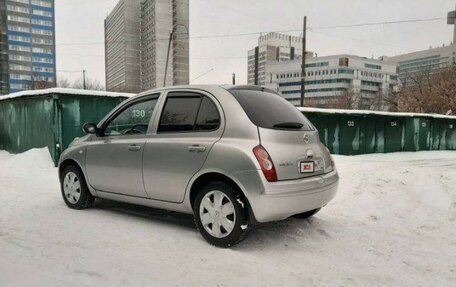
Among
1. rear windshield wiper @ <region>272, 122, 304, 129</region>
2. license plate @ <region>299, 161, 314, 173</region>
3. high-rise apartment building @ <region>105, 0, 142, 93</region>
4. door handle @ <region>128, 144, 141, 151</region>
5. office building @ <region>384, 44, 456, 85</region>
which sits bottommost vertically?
license plate @ <region>299, 161, 314, 173</region>

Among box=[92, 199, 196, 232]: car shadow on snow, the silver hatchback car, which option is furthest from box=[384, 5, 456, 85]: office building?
the silver hatchback car

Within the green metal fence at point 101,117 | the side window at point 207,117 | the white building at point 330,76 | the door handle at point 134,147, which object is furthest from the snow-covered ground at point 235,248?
the white building at point 330,76

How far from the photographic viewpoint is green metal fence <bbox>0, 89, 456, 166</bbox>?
9609 mm

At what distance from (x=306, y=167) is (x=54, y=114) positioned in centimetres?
762

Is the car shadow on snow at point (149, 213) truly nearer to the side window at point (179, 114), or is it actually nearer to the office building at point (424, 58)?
the side window at point (179, 114)

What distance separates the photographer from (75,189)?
17.9 feet

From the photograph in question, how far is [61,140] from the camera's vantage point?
9531mm

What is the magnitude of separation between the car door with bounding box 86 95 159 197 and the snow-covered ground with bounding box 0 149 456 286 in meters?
0.47

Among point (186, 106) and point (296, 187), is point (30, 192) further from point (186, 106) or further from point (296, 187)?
point (296, 187)

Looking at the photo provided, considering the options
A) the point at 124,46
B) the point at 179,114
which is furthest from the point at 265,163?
the point at 124,46

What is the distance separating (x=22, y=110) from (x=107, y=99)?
9.51 feet

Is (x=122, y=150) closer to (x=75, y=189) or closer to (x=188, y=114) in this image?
(x=188, y=114)

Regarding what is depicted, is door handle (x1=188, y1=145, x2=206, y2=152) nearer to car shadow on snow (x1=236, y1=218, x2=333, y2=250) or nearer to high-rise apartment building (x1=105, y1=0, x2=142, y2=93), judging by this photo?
car shadow on snow (x1=236, y1=218, x2=333, y2=250)

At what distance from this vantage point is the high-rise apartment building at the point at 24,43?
120 m
